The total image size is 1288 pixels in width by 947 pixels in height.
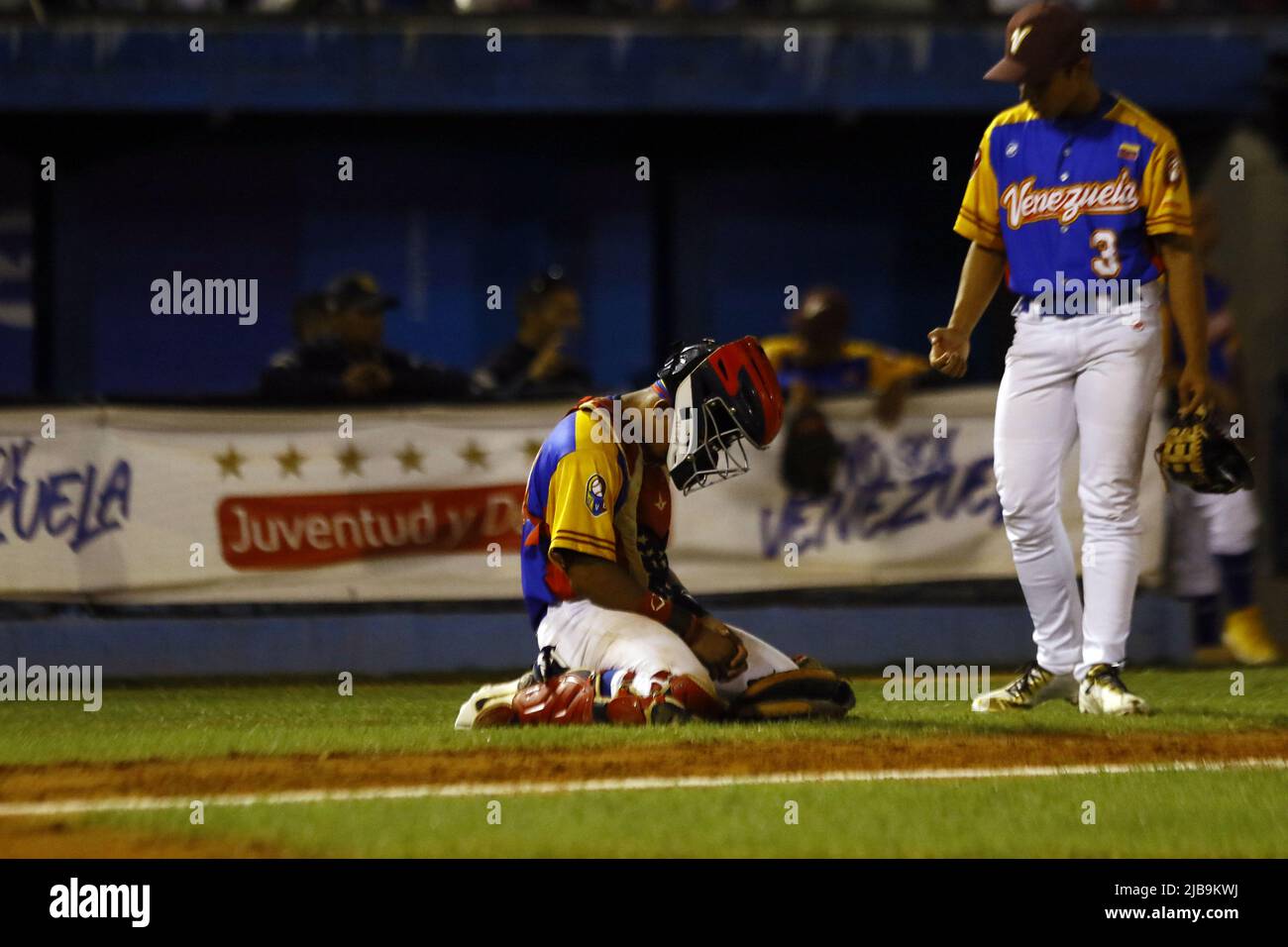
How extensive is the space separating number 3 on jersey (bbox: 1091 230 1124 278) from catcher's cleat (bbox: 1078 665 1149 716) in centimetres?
142

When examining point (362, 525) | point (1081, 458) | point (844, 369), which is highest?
point (844, 369)

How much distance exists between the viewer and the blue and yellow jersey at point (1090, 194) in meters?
7.64

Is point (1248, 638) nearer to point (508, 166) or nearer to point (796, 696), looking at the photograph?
point (796, 696)

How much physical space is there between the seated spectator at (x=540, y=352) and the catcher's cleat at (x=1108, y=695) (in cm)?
470

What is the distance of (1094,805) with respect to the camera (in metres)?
Result: 5.67

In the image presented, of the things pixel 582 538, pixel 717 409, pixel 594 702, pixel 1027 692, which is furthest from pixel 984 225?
pixel 594 702

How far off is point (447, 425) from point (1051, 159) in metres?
4.81

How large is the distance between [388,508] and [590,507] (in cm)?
450

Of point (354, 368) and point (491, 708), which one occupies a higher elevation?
point (354, 368)

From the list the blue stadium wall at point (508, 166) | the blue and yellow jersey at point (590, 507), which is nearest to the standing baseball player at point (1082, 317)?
the blue and yellow jersey at point (590, 507)

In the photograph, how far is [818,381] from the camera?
11.8 metres

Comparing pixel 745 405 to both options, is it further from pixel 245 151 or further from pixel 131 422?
pixel 245 151

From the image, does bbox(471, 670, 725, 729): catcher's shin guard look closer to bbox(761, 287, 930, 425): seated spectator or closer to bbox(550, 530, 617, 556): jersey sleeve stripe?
bbox(550, 530, 617, 556): jersey sleeve stripe
